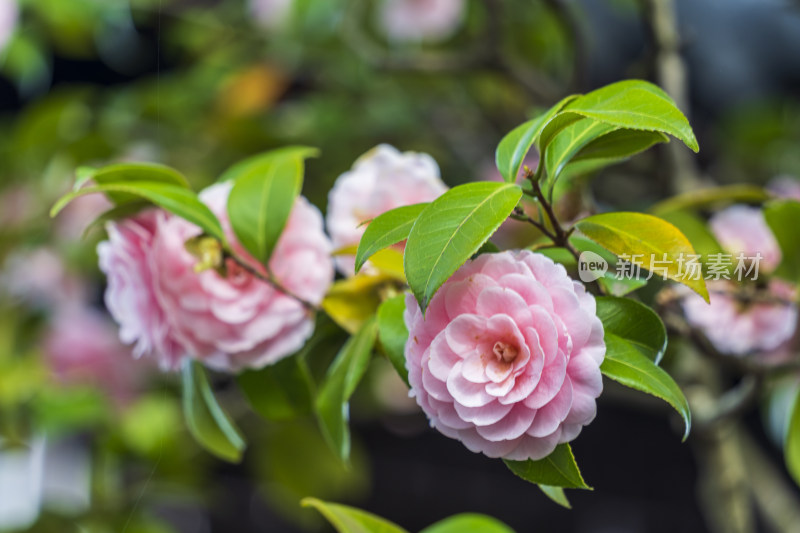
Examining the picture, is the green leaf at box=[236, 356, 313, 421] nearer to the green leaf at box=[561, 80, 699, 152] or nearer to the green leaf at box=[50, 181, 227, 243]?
the green leaf at box=[50, 181, 227, 243]

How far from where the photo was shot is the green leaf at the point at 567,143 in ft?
0.96

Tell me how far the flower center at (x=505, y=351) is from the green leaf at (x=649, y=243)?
62 millimetres

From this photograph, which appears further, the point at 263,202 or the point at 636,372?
the point at 263,202

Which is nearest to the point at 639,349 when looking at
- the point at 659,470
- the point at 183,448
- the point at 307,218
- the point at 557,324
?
the point at 557,324

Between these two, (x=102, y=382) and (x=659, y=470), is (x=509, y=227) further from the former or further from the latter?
(x=102, y=382)

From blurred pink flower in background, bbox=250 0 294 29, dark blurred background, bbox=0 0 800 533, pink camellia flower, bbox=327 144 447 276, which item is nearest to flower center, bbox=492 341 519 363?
pink camellia flower, bbox=327 144 447 276

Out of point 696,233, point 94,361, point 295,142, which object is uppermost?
point 696,233

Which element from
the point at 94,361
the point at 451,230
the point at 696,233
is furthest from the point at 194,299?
the point at 94,361

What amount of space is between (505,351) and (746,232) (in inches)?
10.3

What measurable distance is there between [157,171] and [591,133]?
221mm

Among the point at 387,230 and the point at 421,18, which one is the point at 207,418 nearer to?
the point at 387,230

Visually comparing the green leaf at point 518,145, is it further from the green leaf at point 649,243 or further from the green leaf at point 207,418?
the green leaf at point 207,418

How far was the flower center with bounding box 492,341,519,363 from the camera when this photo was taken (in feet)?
0.86

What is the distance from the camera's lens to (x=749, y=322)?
1.29 feet
